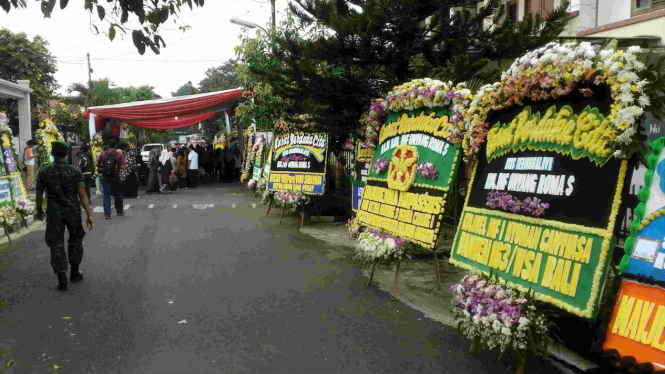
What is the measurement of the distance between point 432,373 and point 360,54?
5.70 m

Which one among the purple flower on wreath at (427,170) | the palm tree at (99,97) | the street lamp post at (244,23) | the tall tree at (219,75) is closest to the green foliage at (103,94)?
the palm tree at (99,97)

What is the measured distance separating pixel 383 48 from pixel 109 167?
7.95 m

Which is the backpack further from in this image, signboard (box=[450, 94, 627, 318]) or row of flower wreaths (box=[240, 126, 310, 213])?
signboard (box=[450, 94, 627, 318])

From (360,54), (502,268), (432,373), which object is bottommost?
(432,373)

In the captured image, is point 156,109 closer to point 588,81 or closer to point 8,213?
point 8,213

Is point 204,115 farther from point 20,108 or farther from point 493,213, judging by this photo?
point 493,213

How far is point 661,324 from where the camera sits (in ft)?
10.5

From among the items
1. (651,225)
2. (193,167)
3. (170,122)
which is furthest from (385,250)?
(193,167)

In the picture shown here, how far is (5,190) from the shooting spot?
9078 millimetres

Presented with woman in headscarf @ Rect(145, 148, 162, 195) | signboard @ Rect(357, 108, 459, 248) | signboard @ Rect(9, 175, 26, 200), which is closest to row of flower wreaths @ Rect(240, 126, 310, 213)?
woman in headscarf @ Rect(145, 148, 162, 195)

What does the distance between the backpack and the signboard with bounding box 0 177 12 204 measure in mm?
3947

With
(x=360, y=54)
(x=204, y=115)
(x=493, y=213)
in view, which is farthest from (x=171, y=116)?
(x=493, y=213)

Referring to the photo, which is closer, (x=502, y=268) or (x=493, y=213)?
(x=502, y=268)

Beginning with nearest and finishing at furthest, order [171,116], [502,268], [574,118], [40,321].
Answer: [574,118] → [502,268] → [40,321] → [171,116]
